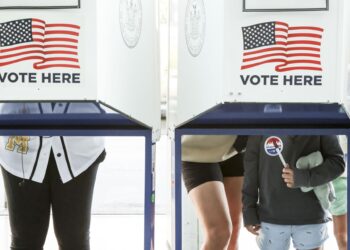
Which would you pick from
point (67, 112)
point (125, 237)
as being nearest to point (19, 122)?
point (67, 112)

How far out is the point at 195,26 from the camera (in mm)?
1646

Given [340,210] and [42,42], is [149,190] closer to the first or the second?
[42,42]

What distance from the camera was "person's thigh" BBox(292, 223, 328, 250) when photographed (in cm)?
227

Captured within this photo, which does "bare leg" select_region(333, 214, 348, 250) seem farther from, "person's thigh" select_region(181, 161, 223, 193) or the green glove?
"person's thigh" select_region(181, 161, 223, 193)

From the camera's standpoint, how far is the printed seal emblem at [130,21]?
5.20 ft

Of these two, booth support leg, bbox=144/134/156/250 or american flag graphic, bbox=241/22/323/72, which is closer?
american flag graphic, bbox=241/22/323/72

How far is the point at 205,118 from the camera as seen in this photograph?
1814 mm

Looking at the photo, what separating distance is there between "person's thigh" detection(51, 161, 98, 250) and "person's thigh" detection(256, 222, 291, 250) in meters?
0.70

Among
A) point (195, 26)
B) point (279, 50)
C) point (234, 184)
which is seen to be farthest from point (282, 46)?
point (234, 184)

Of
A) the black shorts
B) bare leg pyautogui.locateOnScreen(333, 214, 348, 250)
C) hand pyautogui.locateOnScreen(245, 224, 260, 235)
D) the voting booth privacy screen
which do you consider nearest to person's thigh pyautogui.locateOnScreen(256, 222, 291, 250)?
hand pyautogui.locateOnScreen(245, 224, 260, 235)

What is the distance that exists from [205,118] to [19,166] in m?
0.72

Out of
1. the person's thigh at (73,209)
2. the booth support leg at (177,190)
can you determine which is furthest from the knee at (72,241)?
the booth support leg at (177,190)

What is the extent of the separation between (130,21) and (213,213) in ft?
3.12

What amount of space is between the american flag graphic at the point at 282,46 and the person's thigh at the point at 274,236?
3.31 ft
